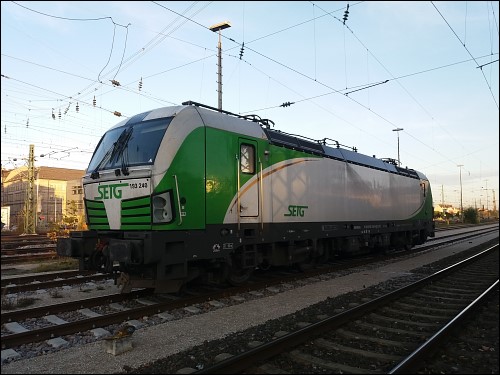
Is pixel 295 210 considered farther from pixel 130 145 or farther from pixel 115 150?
pixel 115 150

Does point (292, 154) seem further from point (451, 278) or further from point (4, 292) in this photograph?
point (4, 292)

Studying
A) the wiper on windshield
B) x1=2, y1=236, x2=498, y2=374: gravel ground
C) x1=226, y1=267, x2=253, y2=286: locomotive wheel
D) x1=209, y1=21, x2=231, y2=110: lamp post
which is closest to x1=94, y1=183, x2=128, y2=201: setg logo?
the wiper on windshield

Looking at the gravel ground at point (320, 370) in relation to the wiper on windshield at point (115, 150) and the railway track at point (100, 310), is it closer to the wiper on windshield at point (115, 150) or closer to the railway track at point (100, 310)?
the railway track at point (100, 310)

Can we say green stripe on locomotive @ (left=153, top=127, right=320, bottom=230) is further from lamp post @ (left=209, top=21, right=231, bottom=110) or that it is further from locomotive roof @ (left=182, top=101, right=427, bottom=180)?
lamp post @ (left=209, top=21, right=231, bottom=110)

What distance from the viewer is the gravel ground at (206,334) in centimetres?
484

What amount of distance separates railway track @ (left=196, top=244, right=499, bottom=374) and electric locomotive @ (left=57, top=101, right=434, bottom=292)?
2.80 meters

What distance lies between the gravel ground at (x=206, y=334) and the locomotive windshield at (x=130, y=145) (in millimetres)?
3039

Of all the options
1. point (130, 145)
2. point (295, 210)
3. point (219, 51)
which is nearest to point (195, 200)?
point (130, 145)

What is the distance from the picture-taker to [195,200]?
7641 mm

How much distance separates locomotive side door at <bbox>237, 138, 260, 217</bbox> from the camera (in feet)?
28.8

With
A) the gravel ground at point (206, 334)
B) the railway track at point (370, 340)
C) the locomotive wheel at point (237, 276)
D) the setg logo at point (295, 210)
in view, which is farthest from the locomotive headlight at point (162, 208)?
the setg logo at point (295, 210)

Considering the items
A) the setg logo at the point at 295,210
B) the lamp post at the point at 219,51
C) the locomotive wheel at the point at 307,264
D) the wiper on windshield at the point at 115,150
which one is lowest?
the locomotive wheel at the point at 307,264

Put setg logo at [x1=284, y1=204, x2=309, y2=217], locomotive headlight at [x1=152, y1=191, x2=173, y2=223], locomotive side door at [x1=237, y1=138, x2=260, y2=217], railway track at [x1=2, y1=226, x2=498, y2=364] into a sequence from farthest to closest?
setg logo at [x1=284, y1=204, x2=309, y2=217] < locomotive side door at [x1=237, y1=138, x2=260, y2=217] < locomotive headlight at [x1=152, y1=191, x2=173, y2=223] < railway track at [x1=2, y1=226, x2=498, y2=364]

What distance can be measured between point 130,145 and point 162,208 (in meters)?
1.61
